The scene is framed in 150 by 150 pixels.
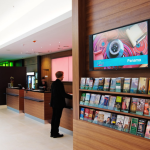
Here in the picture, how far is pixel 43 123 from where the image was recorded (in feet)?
20.1

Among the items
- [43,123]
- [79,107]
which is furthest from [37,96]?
[79,107]

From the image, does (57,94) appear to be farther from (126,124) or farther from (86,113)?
(126,124)

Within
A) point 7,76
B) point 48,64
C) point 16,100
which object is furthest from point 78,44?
point 48,64

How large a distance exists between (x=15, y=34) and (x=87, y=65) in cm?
604

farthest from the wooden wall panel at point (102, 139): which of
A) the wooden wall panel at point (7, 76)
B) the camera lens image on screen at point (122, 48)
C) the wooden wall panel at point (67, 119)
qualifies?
the wooden wall panel at point (7, 76)

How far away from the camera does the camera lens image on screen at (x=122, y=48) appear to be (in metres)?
2.39

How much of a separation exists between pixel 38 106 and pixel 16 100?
8.21 feet

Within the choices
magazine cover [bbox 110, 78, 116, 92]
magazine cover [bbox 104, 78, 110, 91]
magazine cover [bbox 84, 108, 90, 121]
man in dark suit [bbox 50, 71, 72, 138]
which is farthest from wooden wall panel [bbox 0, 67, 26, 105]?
magazine cover [bbox 110, 78, 116, 92]

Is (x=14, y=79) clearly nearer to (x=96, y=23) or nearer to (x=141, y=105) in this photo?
(x=96, y=23)

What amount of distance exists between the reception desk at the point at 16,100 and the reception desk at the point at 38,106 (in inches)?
39.1

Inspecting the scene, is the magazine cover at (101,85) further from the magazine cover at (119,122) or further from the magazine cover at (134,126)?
the magazine cover at (134,126)

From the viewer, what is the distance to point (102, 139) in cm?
284

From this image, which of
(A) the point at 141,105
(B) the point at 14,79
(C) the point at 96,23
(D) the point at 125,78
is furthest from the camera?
(B) the point at 14,79

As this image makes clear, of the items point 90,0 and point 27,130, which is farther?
point 27,130
